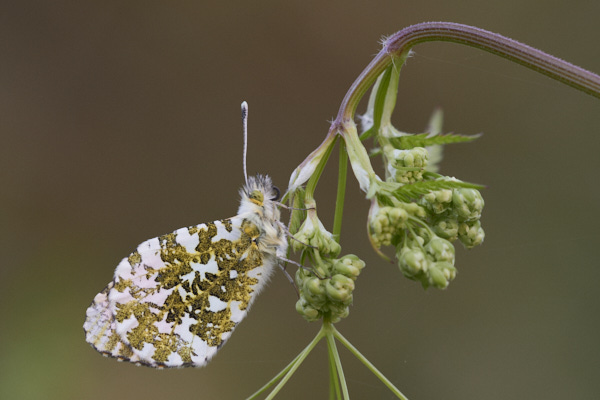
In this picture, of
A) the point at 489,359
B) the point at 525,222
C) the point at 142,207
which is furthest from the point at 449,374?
the point at 142,207

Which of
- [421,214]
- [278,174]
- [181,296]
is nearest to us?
[421,214]

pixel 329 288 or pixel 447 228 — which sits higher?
pixel 447 228

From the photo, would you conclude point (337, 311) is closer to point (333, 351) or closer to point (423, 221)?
point (333, 351)

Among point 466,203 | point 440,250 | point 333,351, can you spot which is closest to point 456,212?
point 466,203

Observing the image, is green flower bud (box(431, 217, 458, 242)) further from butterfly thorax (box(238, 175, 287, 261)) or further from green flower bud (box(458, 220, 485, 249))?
butterfly thorax (box(238, 175, 287, 261))

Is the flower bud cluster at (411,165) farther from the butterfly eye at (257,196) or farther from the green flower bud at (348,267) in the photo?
the butterfly eye at (257,196)

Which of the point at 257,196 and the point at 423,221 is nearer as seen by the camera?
the point at 423,221

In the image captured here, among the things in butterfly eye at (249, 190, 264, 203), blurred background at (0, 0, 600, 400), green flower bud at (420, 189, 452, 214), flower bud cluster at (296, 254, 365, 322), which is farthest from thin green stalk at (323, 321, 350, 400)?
blurred background at (0, 0, 600, 400)

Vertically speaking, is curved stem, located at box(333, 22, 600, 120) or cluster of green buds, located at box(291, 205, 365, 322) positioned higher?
curved stem, located at box(333, 22, 600, 120)
